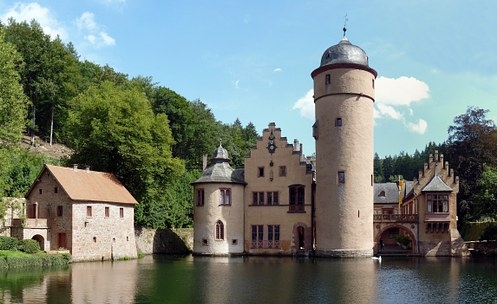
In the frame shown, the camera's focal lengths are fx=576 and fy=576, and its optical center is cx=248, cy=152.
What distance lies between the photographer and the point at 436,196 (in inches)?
1886

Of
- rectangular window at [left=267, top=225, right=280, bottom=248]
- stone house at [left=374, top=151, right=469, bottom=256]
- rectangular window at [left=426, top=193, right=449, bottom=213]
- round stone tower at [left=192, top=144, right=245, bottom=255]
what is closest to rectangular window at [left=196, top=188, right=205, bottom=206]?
round stone tower at [left=192, top=144, right=245, bottom=255]

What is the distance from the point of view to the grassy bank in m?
31.3

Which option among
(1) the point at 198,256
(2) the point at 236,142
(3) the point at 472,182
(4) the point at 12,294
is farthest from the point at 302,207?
(2) the point at 236,142

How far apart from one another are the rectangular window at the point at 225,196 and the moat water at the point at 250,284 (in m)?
12.6

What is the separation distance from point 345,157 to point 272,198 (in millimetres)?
7624

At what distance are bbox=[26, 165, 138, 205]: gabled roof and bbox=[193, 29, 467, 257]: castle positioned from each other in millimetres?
7754

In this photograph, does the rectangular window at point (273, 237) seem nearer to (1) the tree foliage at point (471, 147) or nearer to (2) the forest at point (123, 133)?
(2) the forest at point (123, 133)

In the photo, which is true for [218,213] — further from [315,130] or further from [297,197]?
[315,130]

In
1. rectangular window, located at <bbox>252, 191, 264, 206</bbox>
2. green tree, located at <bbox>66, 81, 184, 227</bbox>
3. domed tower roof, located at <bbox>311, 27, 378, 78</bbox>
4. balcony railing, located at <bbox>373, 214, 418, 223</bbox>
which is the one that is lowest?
balcony railing, located at <bbox>373, 214, 418, 223</bbox>

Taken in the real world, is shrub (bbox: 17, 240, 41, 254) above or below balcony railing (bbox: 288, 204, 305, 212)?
below

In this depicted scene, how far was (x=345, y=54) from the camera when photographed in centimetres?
4531

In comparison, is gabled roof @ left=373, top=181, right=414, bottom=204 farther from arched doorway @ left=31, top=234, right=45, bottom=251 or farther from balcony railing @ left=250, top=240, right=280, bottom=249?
arched doorway @ left=31, top=234, right=45, bottom=251

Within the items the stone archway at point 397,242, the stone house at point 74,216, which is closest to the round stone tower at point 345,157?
the stone archway at point 397,242

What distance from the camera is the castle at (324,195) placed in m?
44.8
